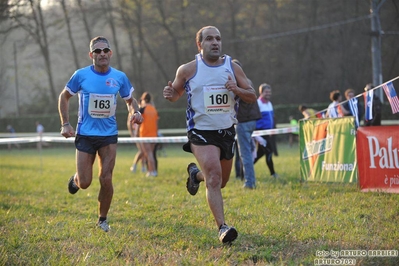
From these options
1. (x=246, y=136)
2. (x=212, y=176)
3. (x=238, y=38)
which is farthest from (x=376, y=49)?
(x=238, y=38)

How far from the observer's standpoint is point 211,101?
6.01 metres

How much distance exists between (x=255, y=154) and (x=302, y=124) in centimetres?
270

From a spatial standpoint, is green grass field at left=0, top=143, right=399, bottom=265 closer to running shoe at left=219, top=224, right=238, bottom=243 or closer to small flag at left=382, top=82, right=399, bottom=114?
running shoe at left=219, top=224, right=238, bottom=243

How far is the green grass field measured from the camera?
521 centimetres

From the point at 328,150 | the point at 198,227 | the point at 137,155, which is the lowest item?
the point at 137,155

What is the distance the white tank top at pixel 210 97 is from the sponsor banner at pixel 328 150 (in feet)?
14.2

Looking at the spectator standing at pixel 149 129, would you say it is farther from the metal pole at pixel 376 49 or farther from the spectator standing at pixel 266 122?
the metal pole at pixel 376 49

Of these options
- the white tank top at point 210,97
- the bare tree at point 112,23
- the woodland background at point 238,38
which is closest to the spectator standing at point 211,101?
the white tank top at point 210,97

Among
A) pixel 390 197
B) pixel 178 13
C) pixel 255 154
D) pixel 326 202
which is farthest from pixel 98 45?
pixel 178 13

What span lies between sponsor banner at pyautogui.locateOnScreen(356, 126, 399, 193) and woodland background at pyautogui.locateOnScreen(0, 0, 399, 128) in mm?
26622

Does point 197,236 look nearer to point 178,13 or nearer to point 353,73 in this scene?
point 353,73

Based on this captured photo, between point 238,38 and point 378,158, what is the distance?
33676 mm

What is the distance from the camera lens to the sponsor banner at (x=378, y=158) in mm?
8539

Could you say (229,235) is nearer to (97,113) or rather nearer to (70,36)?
(97,113)
